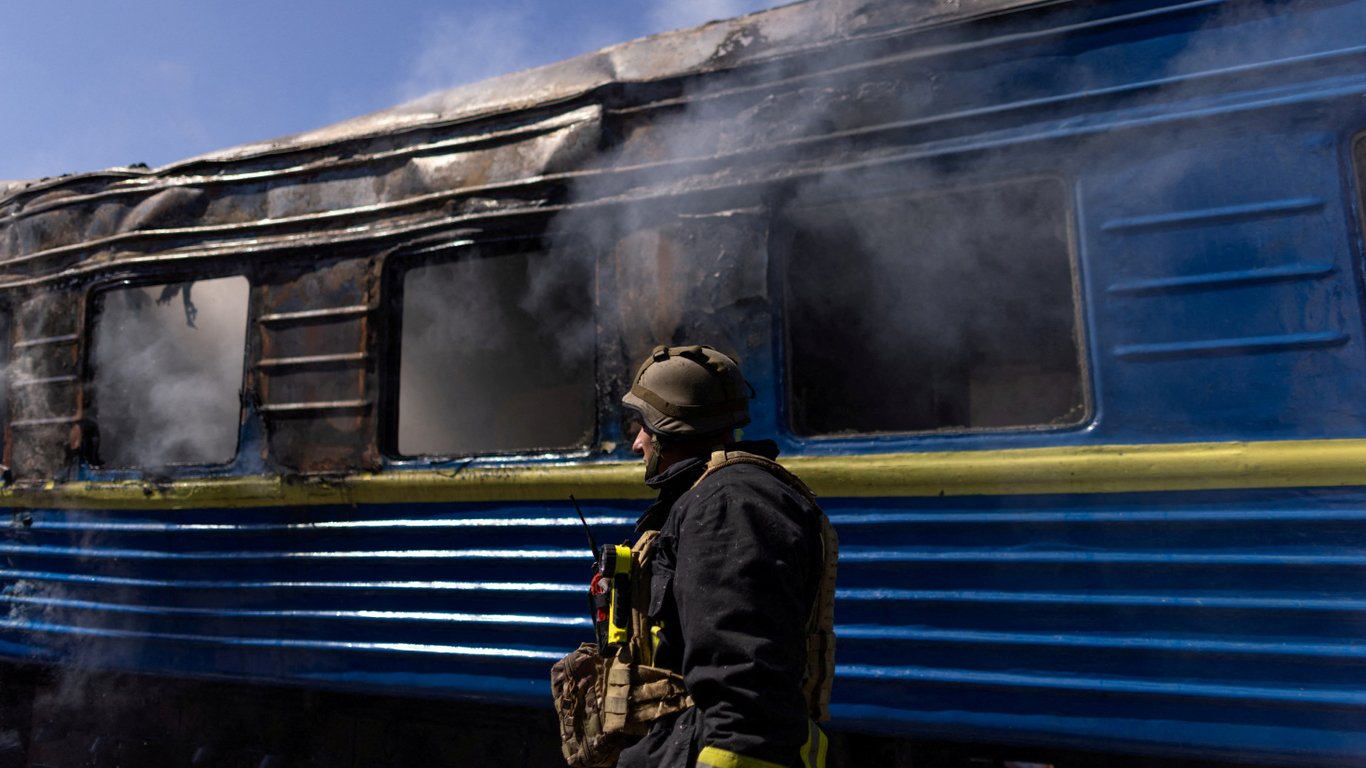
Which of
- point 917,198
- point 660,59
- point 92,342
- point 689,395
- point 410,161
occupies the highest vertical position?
point 660,59

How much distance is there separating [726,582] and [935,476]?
1437mm

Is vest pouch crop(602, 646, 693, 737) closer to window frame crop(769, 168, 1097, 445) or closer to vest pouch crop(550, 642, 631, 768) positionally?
vest pouch crop(550, 642, 631, 768)

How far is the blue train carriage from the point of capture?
2586 millimetres

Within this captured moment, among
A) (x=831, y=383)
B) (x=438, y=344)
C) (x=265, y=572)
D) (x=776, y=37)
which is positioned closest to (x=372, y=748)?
(x=265, y=572)

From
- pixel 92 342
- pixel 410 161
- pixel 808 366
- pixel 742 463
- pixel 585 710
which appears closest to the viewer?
pixel 742 463

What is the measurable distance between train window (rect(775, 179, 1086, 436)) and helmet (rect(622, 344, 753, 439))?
1.19 m

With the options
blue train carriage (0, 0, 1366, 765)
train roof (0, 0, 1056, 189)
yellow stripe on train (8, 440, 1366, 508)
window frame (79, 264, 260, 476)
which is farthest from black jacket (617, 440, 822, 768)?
window frame (79, 264, 260, 476)

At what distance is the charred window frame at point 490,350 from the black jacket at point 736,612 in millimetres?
1644

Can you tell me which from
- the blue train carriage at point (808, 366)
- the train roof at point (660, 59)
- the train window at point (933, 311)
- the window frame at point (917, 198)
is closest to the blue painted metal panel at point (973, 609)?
the blue train carriage at point (808, 366)

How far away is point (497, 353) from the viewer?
439 centimetres

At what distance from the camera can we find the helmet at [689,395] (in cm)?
196

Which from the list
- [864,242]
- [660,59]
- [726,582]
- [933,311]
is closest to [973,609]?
[933,311]

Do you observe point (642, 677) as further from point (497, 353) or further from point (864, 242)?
point (497, 353)

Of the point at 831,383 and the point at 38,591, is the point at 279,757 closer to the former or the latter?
the point at 38,591
